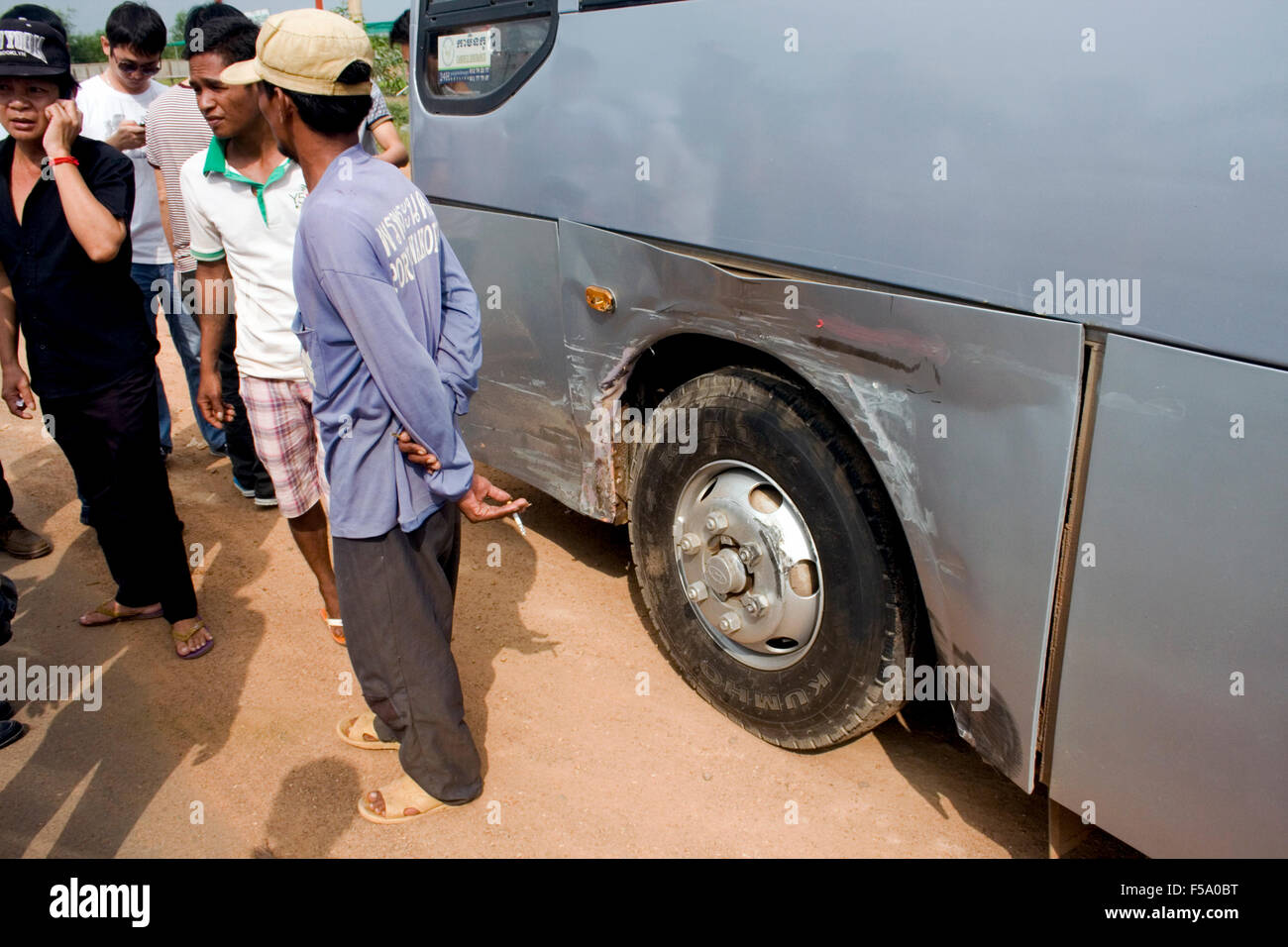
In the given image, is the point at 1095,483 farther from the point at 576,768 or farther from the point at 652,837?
the point at 576,768

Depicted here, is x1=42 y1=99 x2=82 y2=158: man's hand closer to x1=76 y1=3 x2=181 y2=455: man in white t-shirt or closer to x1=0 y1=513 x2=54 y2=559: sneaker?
x1=76 y1=3 x2=181 y2=455: man in white t-shirt

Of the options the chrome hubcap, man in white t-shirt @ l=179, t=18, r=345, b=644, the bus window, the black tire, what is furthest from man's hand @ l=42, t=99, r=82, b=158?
the chrome hubcap

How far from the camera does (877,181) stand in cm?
209

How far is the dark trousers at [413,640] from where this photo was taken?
2303 millimetres

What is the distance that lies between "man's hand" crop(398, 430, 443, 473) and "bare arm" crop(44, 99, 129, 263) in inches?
60.2

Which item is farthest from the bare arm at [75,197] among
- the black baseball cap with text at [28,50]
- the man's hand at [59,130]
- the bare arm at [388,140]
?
the bare arm at [388,140]

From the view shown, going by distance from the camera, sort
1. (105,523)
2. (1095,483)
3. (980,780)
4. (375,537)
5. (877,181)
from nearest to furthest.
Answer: (1095,483) → (877,181) → (375,537) → (980,780) → (105,523)

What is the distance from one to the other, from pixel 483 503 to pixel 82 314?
1.78 meters

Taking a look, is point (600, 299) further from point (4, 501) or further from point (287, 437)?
point (4, 501)

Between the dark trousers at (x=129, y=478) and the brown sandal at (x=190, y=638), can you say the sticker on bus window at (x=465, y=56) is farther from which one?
the brown sandal at (x=190, y=638)

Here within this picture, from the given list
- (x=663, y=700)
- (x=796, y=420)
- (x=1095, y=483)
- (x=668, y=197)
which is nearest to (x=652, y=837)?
(x=663, y=700)

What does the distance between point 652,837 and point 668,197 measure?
1.67 metres

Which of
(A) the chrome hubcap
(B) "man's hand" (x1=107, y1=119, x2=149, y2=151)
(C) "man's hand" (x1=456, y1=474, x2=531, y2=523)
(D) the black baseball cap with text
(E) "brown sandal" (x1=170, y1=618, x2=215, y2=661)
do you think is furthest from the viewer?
(B) "man's hand" (x1=107, y1=119, x2=149, y2=151)

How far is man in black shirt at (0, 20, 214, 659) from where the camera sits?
9.70ft
